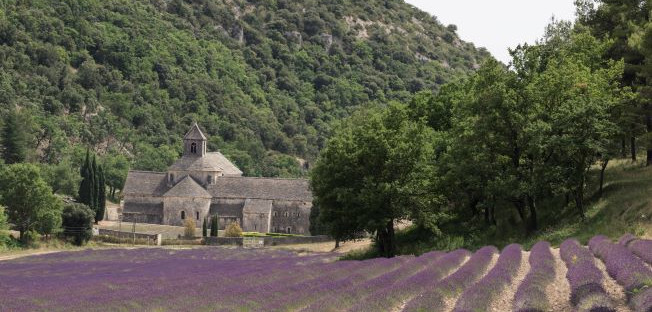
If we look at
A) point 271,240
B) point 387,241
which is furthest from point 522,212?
point 271,240

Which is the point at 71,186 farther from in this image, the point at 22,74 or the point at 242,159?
the point at 22,74

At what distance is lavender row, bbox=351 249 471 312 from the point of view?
72.7 feet

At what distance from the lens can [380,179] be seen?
52812mm

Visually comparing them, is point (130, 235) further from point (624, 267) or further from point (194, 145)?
point (624, 267)

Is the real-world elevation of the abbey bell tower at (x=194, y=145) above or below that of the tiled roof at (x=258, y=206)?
above

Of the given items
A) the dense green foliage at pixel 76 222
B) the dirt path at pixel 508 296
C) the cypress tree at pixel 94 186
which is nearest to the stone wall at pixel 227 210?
the cypress tree at pixel 94 186

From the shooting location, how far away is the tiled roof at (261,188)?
409 ft

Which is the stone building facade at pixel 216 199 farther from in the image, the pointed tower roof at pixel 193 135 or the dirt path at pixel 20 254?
the dirt path at pixel 20 254

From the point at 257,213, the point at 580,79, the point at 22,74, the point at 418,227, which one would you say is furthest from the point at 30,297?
the point at 22,74

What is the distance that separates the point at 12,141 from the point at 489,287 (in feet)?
387

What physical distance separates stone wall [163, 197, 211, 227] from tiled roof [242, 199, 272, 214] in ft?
19.5

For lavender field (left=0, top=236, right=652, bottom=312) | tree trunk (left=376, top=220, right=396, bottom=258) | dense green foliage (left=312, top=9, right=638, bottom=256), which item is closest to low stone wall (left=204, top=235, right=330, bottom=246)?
dense green foliage (left=312, top=9, right=638, bottom=256)

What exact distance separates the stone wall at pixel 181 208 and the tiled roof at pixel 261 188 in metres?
2.83

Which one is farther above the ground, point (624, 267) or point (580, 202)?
point (580, 202)
